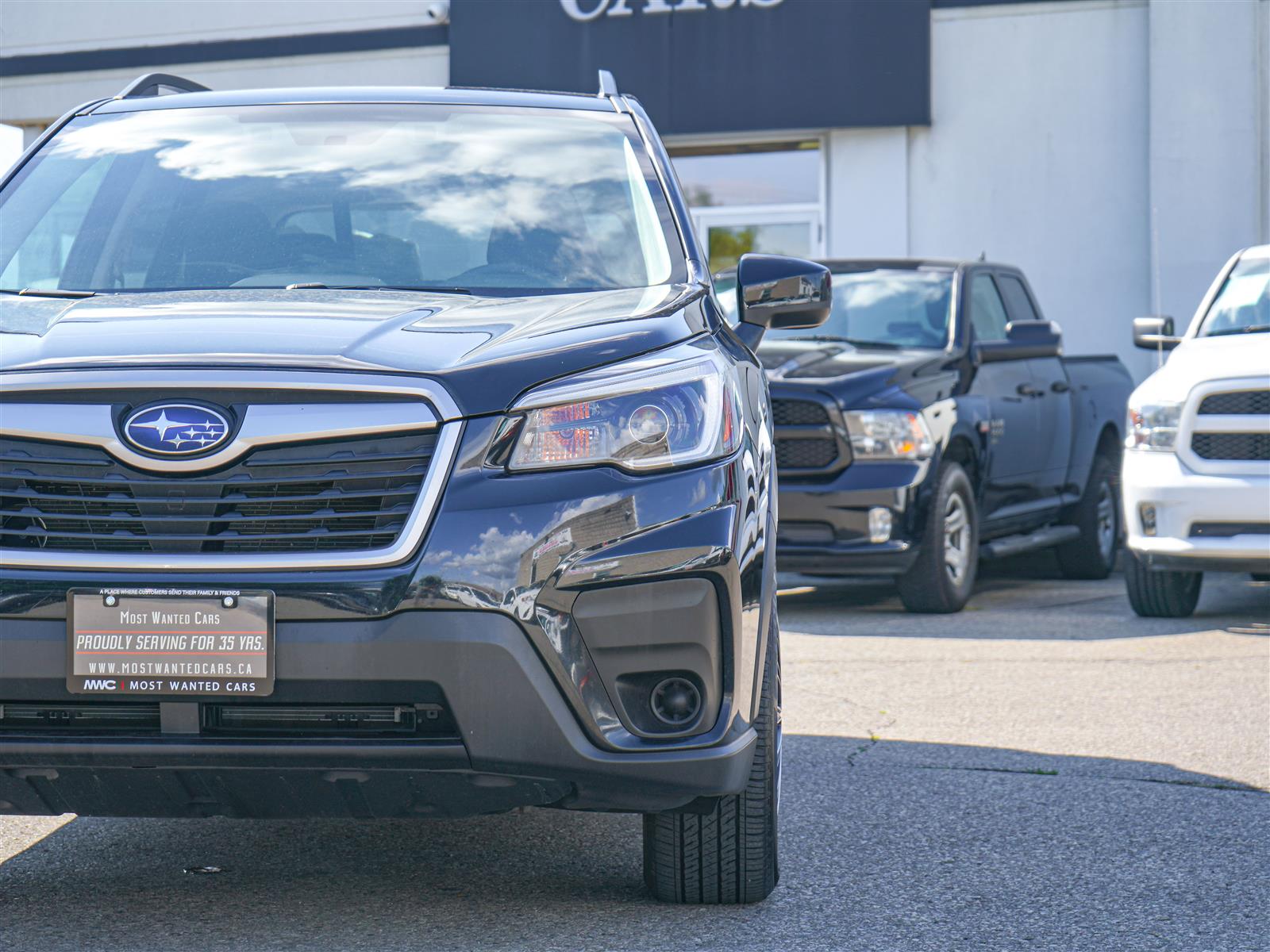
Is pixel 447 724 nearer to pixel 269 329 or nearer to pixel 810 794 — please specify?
pixel 269 329

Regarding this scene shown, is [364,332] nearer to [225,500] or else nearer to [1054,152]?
[225,500]

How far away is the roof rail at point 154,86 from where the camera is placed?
476 centimetres

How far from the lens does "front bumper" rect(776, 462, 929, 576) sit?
8453 mm

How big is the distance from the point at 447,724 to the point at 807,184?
13.6 metres

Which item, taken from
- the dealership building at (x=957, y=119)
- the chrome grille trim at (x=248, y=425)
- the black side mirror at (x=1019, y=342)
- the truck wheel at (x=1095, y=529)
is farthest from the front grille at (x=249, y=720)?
the dealership building at (x=957, y=119)

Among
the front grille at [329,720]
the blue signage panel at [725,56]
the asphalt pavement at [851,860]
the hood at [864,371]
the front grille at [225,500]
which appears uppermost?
the blue signage panel at [725,56]

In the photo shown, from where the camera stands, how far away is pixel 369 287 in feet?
12.3

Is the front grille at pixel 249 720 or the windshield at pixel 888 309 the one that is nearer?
the front grille at pixel 249 720

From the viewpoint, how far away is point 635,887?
3.77 meters

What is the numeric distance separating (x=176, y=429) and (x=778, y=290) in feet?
5.65

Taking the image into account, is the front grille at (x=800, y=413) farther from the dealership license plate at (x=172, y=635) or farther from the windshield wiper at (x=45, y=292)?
the dealership license plate at (x=172, y=635)

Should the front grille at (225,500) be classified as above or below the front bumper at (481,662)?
above

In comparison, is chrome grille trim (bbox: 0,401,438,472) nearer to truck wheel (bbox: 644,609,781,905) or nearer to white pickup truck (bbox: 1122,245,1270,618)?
truck wheel (bbox: 644,609,781,905)

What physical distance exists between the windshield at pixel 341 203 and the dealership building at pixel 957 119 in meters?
11.1
